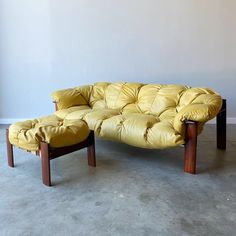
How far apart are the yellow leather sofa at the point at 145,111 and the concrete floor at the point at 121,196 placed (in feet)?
0.95

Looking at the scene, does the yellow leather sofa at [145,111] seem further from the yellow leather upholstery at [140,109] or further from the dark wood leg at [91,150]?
the dark wood leg at [91,150]

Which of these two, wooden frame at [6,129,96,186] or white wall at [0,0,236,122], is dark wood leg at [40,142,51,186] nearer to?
wooden frame at [6,129,96,186]

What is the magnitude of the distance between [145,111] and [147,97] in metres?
0.18

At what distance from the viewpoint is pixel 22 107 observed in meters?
4.81

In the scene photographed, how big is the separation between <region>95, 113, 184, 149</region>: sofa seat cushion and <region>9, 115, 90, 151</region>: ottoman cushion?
316 mm

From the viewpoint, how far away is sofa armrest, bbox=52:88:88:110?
149 inches

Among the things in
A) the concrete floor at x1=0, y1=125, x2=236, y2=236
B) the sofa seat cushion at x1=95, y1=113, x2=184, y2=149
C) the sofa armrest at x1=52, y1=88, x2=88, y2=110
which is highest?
the sofa armrest at x1=52, y1=88, x2=88, y2=110

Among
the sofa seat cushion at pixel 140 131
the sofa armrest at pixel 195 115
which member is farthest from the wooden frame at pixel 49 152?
the sofa armrest at pixel 195 115

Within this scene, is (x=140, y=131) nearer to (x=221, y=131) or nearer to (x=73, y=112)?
(x=73, y=112)

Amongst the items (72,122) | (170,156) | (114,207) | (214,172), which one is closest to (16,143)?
(72,122)

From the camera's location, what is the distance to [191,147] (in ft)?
9.03

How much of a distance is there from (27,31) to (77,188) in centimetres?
293

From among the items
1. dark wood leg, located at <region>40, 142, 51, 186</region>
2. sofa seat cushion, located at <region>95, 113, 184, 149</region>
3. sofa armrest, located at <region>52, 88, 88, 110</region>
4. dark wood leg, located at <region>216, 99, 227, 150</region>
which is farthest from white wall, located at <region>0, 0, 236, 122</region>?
dark wood leg, located at <region>40, 142, 51, 186</region>

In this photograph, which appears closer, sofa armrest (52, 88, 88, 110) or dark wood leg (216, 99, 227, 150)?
dark wood leg (216, 99, 227, 150)
